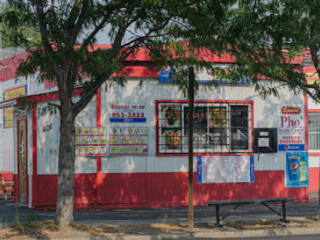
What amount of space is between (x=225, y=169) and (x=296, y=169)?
236cm

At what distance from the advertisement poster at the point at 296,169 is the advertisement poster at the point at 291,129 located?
22 centimetres

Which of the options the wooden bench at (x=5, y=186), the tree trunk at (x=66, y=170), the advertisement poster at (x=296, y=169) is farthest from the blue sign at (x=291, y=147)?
the wooden bench at (x=5, y=186)

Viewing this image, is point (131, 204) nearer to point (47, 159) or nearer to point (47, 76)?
point (47, 159)

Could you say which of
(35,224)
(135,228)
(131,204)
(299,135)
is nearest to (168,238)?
(135,228)

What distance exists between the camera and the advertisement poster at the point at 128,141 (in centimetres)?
1781

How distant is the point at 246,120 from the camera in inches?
741

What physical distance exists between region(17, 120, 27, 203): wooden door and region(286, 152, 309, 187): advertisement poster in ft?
26.9

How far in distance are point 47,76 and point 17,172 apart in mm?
7021

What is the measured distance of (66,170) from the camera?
12.9 meters

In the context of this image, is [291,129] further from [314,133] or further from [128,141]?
[128,141]

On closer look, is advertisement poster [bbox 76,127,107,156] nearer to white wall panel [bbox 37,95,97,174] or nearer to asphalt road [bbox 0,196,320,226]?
white wall panel [bbox 37,95,97,174]

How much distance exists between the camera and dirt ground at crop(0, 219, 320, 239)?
12.2 metres

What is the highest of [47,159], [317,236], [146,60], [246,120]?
[146,60]

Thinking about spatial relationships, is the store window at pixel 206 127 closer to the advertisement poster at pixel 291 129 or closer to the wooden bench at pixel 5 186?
the advertisement poster at pixel 291 129
